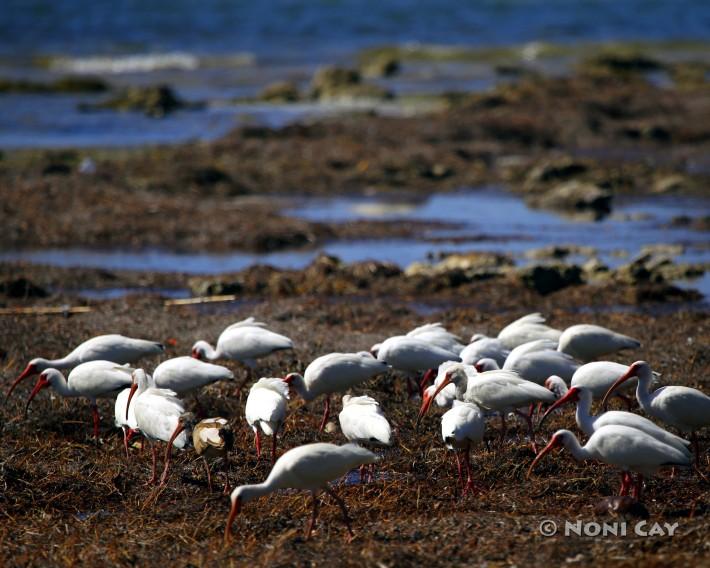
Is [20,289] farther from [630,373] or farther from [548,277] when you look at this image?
[630,373]

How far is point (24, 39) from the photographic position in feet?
214

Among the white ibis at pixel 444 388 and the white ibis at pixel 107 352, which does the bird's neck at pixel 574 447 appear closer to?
the white ibis at pixel 444 388

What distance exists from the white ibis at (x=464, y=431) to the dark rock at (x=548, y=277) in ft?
21.9

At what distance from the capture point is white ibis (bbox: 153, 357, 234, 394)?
9531 millimetres

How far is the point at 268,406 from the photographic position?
844cm

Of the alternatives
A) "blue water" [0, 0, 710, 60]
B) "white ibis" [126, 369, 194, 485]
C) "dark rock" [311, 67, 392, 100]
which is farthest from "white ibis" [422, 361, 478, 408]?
"blue water" [0, 0, 710, 60]

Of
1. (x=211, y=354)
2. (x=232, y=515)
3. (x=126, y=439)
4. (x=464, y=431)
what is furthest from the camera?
(x=211, y=354)

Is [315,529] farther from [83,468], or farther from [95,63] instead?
[95,63]

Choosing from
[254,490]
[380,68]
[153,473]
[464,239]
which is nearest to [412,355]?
[153,473]

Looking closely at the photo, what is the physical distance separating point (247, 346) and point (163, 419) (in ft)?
7.36

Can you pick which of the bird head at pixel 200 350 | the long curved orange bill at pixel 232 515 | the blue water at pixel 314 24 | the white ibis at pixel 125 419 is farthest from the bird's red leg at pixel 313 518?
the blue water at pixel 314 24

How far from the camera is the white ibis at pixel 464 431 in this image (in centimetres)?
→ 796

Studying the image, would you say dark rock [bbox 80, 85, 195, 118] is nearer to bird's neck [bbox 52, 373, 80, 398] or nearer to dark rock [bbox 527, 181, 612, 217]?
dark rock [bbox 527, 181, 612, 217]

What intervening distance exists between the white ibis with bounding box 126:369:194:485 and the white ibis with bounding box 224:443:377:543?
1.20 m
